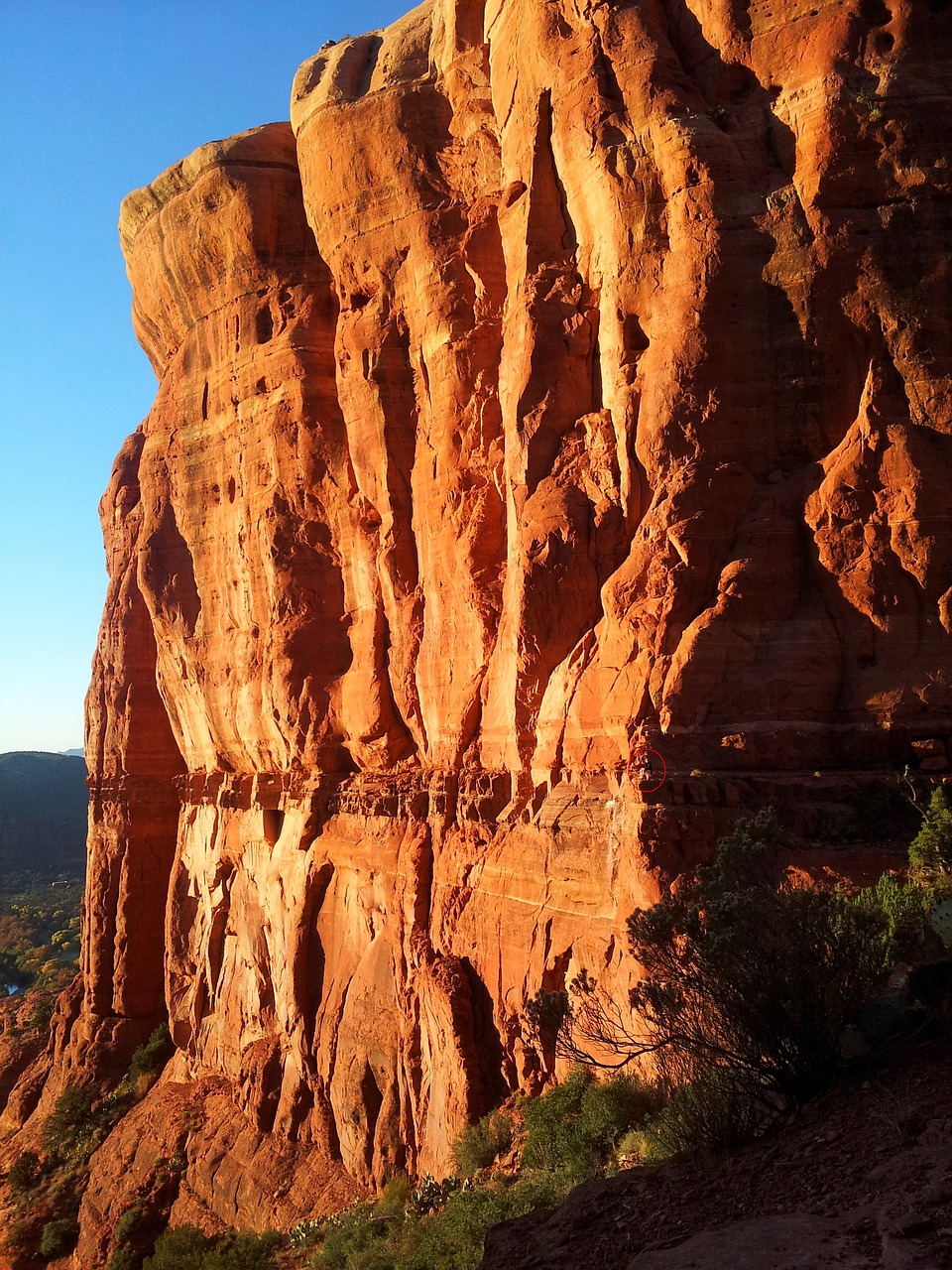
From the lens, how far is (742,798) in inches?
612

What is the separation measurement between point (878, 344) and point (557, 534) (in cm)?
619

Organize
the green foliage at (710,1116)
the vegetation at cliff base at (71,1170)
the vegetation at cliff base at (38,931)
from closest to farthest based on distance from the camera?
the green foliage at (710,1116) → the vegetation at cliff base at (71,1170) → the vegetation at cliff base at (38,931)

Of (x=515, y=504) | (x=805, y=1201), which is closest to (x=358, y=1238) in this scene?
(x=805, y=1201)

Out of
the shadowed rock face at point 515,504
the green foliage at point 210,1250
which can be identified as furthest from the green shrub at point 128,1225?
the green foliage at point 210,1250

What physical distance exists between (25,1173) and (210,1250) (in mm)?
12633

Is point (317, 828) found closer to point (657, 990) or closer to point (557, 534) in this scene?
point (557, 534)

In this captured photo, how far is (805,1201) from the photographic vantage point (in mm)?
8523

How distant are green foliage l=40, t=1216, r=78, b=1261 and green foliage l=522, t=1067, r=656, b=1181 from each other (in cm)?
2106

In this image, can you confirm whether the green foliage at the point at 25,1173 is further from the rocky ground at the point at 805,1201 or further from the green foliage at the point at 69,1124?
the rocky ground at the point at 805,1201

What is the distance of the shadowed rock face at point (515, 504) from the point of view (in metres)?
16.6

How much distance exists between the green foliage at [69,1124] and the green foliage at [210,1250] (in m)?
8.09

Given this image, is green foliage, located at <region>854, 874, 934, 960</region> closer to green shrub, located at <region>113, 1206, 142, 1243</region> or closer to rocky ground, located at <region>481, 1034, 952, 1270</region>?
rocky ground, located at <region>481, 1034, 952, 1270</region>

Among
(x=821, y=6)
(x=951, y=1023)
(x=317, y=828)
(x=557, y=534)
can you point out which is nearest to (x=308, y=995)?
(x=317, y=828)

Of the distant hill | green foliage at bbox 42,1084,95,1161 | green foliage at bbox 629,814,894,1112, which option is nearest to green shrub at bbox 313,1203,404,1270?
green foliage at bbox 629,814,894,1112
